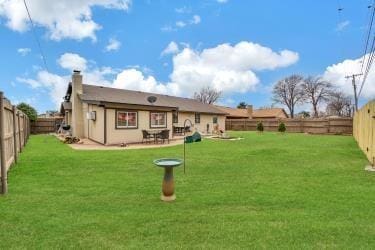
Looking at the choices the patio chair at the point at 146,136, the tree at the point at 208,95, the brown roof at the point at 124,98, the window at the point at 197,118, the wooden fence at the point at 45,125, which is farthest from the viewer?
the tree at the point at 208,95

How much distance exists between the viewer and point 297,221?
4258 mm

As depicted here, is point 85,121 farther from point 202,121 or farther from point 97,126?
point 202,121

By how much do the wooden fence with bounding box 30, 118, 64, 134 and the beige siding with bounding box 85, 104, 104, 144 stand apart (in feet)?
33.5

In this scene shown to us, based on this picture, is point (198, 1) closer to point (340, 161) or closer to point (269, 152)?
point (269, 152)

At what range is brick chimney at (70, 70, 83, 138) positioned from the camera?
1991 centimetres

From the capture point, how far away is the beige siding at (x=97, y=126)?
16312 mm

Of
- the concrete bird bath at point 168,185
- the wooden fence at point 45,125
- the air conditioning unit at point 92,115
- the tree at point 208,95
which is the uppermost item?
the tree at point 208,95

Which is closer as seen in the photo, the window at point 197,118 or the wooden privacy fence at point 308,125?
the wooden privacy fence at point 308,125

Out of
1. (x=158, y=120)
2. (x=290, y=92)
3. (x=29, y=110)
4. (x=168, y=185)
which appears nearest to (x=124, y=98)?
(x=158, y=120)

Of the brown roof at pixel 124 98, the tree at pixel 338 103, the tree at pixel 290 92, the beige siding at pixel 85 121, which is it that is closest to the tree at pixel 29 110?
the brown roof at pixel 124 98

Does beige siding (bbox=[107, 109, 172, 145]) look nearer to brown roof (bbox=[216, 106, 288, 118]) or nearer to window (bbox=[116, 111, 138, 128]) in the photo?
window (bbox=[116, 111, 138, 128])

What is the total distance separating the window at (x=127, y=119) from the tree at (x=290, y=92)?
43811mm

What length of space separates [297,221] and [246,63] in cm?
2828

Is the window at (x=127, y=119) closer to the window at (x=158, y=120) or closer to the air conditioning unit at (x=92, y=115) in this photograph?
the window at (x=158, y=120)
